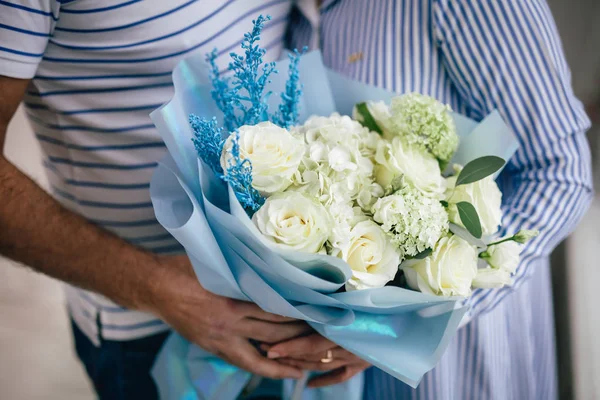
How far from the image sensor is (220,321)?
30.4 inches

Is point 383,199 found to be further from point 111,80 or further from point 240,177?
point 111,80

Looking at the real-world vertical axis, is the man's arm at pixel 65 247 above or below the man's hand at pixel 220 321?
above

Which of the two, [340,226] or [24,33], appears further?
[24,33]

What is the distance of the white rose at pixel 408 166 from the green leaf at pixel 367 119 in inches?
2.3

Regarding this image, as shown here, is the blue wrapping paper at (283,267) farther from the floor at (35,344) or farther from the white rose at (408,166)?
the floor at (35,344)

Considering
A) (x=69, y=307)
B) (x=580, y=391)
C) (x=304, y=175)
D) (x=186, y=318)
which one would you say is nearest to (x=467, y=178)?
(x=304, y=175)

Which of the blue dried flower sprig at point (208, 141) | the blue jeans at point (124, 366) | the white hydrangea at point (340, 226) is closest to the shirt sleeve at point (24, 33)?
the blue dried flower sprig at point (208, 141)

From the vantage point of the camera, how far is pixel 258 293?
0.65m

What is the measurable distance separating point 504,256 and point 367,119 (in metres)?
0.30

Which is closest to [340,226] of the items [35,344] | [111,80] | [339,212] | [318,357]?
[339,212]

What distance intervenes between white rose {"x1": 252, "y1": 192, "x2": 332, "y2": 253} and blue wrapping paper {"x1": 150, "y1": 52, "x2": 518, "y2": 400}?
0.01 meters

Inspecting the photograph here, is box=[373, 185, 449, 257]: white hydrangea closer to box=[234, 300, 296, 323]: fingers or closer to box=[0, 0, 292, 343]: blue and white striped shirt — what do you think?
box=[234, 300, 296, 323]: fingers

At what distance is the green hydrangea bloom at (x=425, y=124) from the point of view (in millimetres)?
687

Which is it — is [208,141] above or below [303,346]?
above
